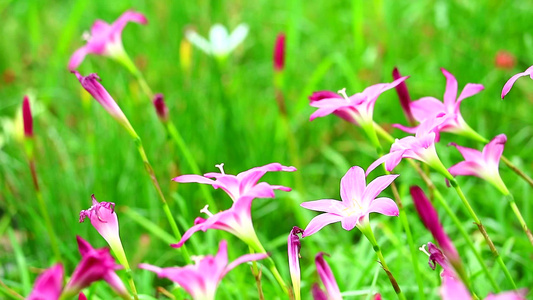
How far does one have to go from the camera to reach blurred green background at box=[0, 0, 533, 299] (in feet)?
6.51

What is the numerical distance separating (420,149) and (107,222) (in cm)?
48

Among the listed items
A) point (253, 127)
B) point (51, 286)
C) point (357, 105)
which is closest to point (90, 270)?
point (51, 286)

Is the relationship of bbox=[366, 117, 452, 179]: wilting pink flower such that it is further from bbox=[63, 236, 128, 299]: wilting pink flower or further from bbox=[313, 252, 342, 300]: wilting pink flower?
bbox=[63, 236, 128, 299]: wilting pink flower

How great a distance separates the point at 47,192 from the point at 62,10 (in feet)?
8.22

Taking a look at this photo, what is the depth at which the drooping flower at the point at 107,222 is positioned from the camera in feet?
3.29

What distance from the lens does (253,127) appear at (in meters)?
2.76

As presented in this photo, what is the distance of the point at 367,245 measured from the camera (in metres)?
1.95

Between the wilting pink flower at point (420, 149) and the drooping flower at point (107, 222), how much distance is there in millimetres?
392

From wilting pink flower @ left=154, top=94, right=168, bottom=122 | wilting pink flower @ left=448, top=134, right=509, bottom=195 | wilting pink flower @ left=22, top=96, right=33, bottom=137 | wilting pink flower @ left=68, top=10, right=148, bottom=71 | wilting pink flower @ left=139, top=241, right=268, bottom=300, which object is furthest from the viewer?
wilting pink flower @ left=68, top=10, right=148, bottom=71

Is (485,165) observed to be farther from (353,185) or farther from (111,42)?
(111,42)

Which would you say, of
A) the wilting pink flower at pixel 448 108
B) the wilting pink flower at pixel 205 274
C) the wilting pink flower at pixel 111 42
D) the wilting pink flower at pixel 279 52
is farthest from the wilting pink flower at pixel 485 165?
the wilting pink flower at pixel 111 42

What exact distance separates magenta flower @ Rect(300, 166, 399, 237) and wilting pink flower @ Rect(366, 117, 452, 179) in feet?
0.09

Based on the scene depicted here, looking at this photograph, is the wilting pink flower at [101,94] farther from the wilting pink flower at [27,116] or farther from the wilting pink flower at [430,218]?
the wilting pink flower at [430,218]

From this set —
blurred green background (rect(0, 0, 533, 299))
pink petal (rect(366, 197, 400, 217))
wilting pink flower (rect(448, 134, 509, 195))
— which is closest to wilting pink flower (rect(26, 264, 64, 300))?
pink petal (rect(366, 197, 400, 217))
